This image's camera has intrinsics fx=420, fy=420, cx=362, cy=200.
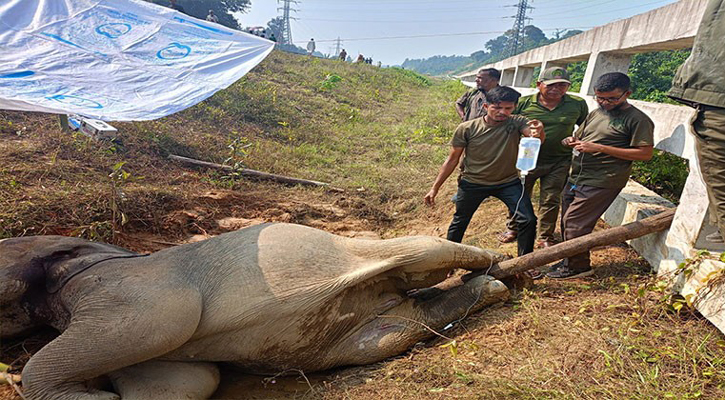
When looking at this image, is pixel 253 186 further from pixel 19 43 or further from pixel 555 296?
pixel 555 296

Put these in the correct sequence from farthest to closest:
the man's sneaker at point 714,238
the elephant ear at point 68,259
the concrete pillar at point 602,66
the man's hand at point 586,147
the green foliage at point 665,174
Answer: the concrete pillar at point 602,66, the green foliage at point 665,174, the man's hand at point 586,147, the man's sneaker at point 714,238, the elephant ear at point 68,259

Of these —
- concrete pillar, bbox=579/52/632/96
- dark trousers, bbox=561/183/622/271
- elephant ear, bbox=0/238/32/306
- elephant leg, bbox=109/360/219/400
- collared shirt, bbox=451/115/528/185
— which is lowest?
elephant leg, bbox=109/360/219/400

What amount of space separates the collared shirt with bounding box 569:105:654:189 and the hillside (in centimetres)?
79

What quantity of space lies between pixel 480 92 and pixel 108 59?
159 inches

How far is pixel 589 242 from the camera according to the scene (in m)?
3.18

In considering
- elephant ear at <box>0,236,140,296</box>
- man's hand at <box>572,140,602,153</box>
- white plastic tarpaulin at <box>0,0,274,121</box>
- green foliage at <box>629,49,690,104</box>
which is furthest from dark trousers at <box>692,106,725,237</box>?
green foliage at <box>629,49,690,104</box>

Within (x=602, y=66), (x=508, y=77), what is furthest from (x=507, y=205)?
(x=508, y=77)

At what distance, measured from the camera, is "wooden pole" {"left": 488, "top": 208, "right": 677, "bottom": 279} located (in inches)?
125

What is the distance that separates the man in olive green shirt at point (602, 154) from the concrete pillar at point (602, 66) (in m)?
1.78

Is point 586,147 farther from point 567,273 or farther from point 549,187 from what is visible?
point 567,273

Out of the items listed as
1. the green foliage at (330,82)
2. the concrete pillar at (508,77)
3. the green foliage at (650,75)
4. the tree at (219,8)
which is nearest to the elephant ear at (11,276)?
the green foliage at (650,75)

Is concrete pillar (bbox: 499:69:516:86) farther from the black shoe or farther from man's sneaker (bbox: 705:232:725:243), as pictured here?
man's sneaker (bbox: 705:232:725:243)

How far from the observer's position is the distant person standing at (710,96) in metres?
2.30

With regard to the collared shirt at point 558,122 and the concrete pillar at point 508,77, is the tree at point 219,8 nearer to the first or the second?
the concrete pillar at point 508,77
